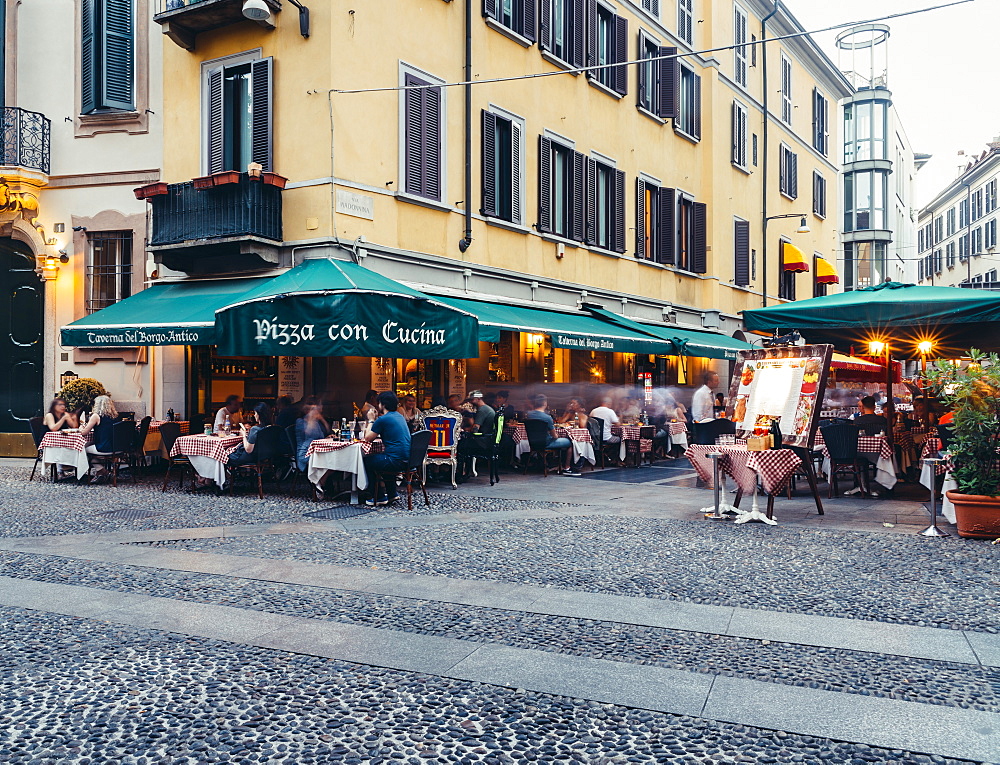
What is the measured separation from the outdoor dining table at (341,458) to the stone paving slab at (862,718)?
734cm

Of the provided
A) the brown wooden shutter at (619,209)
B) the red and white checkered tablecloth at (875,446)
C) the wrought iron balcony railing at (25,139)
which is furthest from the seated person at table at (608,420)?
the wrought iron balcony railing at (25,139)

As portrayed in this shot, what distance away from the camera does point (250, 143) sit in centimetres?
1472

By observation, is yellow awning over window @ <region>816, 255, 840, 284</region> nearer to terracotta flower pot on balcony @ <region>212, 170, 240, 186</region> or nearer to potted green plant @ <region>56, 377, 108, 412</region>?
terracotta flower pot on balcony @ <region>212, 170, 240, 186</region>

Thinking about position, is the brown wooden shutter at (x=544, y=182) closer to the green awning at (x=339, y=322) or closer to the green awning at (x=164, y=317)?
the green awning at (x=339, y=322)

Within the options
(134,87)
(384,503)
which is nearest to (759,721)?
(384,503)

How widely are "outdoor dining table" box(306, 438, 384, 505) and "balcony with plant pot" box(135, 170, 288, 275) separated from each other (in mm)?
3682

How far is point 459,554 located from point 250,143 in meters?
9.26

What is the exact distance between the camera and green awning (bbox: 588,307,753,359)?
1930 cm

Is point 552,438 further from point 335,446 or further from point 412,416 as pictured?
point 335,446

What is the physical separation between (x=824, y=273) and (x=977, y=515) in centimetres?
2546

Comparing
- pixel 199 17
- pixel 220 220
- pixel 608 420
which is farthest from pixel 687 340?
pixel 199 17

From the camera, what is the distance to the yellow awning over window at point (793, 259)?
30.1 m

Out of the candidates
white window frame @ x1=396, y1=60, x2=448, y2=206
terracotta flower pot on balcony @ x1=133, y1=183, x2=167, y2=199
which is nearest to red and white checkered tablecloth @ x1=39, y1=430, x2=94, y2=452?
terracotta flower pot on balcony @ x1=133, y1=183, x2=167, y2=199

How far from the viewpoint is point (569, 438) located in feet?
51.6
